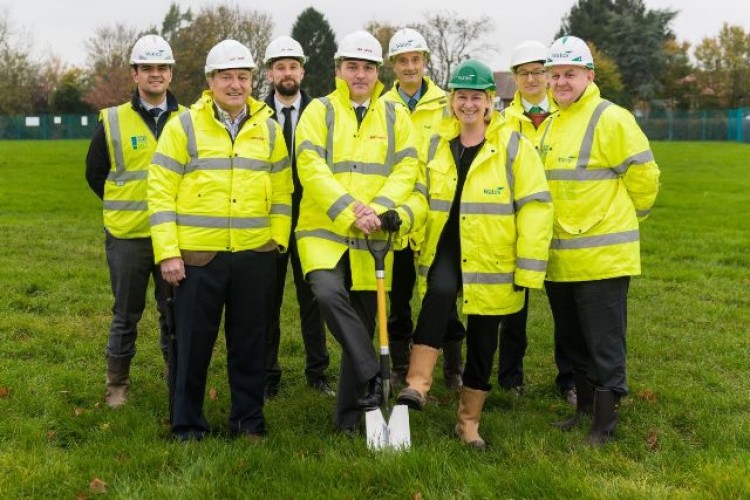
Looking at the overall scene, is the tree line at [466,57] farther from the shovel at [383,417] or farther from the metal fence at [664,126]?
the shovel at [383,417]

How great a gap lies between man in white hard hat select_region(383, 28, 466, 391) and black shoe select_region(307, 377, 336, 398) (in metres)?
0.61

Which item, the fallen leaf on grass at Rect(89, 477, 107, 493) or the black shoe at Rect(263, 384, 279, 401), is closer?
the fallen leaf on grass at Rect(89, 477, 107, 493)

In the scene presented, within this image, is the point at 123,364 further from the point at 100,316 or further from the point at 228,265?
the point at 100,316

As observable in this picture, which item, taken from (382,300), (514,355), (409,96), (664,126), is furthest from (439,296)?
(664,126)

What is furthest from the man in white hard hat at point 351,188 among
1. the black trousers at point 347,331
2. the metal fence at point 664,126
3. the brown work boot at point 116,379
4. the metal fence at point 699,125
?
the metal fence at point 699,125

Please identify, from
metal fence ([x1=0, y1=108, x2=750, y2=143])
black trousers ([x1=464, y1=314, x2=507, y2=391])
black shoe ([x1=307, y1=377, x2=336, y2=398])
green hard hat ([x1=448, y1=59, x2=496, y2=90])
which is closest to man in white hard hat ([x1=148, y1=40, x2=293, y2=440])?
black shoe ([x1=307, y1=377, x2=336, y2=398])

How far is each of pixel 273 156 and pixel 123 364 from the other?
6.98 ft

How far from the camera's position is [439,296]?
17.8ft

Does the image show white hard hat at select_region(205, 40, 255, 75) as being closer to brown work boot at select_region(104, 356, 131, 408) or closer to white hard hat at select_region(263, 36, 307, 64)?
white hard hat at select_region(263, 36, 307, 64)

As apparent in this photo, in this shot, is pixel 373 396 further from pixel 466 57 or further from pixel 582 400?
pixel 466 57

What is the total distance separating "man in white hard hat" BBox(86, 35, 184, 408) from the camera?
6.02 m

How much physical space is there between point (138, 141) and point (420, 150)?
2.12 m

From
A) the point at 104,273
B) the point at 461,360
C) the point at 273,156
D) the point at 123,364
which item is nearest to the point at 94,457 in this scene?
the point at 123,364

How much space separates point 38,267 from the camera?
11141 mm
